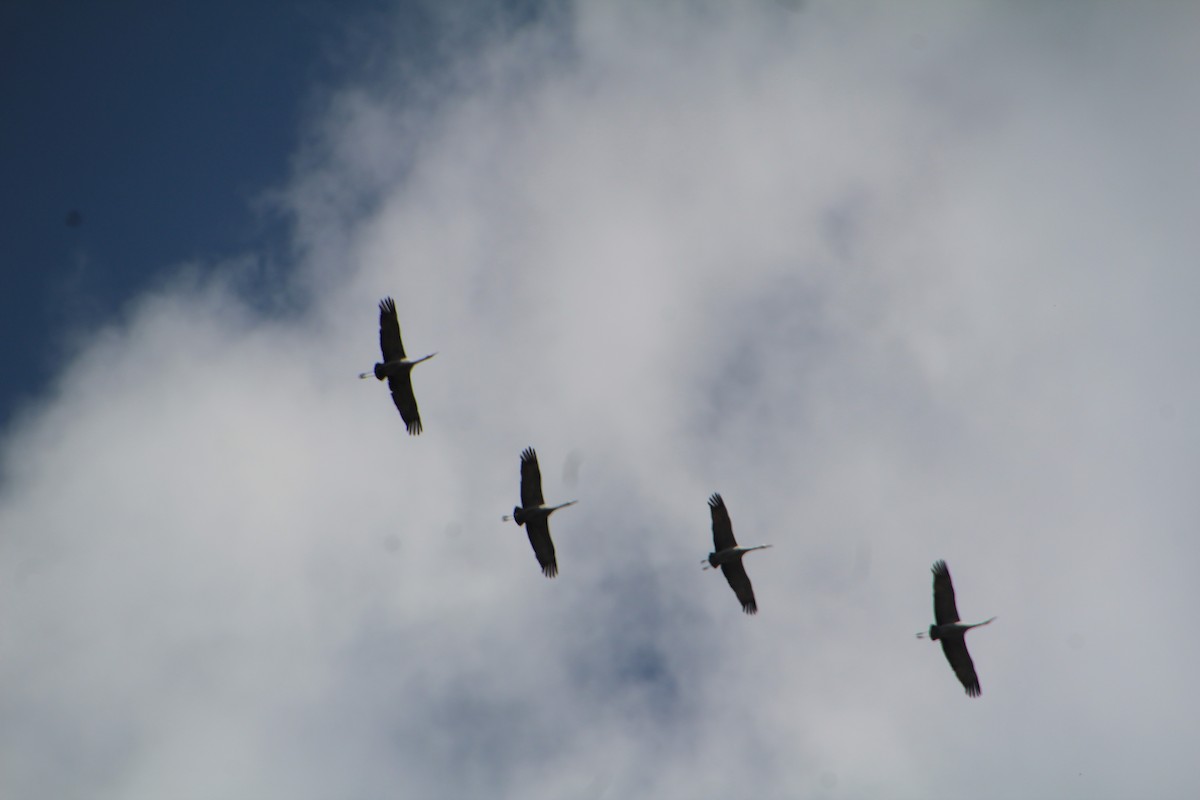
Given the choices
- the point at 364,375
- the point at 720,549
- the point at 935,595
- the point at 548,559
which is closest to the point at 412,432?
the point at 364,375

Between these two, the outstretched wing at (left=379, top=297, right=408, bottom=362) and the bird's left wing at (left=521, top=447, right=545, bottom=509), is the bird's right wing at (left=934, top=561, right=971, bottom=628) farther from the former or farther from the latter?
the outstretched wing at (left=379, top=297, right=408, bottom=362)

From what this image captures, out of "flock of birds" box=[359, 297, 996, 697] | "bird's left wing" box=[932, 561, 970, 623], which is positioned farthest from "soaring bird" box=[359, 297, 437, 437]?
"bird's left wing" box=[932, 561, 970, 623]

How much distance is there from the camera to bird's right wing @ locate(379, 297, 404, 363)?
50719mm

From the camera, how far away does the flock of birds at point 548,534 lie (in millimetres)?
51156

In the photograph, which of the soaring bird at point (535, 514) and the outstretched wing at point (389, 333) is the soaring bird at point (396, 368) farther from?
the soaring bird at point (535, 514)

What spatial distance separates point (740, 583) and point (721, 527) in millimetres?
2394

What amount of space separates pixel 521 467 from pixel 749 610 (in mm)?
10733

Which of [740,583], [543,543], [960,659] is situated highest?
[543,543]

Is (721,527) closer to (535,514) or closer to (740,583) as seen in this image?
(740,583)

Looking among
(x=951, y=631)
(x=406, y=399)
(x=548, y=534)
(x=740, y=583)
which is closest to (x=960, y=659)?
(x=951, y=631)

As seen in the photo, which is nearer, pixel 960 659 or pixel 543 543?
pixel 960 659

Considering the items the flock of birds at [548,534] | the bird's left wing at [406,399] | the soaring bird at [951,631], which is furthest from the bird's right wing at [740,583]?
the bird's left wing at [406,399]

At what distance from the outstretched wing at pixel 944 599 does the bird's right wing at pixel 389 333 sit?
72.1 ft

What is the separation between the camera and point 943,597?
51031 mm
